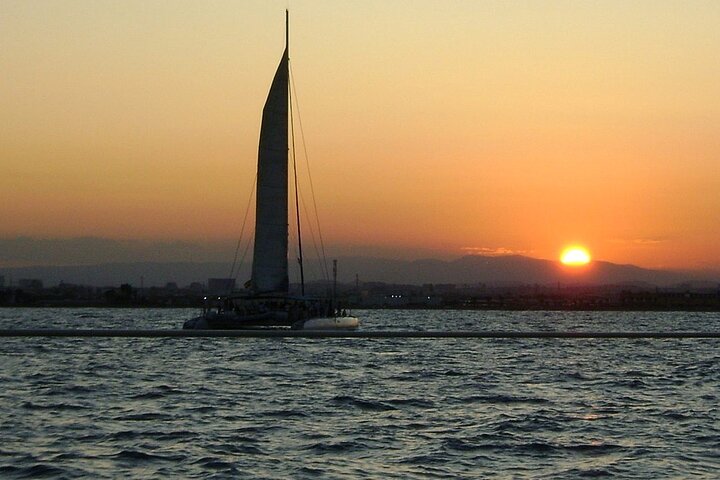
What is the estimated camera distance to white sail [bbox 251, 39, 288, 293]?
84.6 meters

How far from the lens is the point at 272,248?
85.5 metres

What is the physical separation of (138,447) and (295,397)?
948cm

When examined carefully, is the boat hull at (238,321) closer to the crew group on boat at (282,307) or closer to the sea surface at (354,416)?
the crew group on boat at (282,307)

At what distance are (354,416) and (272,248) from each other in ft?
195

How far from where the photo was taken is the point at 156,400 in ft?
96.5

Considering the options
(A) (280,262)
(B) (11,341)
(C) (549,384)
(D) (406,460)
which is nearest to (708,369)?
(C) (549,384)

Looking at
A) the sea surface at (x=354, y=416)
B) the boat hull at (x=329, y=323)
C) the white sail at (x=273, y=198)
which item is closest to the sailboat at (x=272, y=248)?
the white sail at (x=273, y=198)

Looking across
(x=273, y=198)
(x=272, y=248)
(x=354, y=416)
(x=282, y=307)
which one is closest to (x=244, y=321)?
(x=282, y=307)

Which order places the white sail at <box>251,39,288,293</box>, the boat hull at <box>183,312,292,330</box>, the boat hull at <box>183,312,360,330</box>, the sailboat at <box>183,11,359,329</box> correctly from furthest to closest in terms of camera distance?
the white sail at <box>251,39,288,293</box> → the sailboat at <box>183,11,359,329</box> → the boat hull at <box>183,312,292,330</box> → the boat hull at <box>183,312,360,330</box>

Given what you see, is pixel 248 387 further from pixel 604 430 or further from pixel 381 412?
pixel 604 430

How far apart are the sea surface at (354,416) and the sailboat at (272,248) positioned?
117 feet

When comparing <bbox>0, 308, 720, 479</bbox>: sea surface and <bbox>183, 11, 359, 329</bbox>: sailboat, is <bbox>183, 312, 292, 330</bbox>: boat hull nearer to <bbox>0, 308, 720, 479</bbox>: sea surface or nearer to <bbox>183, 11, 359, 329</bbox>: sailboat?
<bbox>183, 11, 359, 329</bbox>: sailboat

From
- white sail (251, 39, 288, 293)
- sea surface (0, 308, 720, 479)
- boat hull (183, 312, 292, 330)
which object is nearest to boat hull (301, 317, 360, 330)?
boat hull (183, 312, 292, 330)

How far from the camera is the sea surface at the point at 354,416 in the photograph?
64.8 feet
